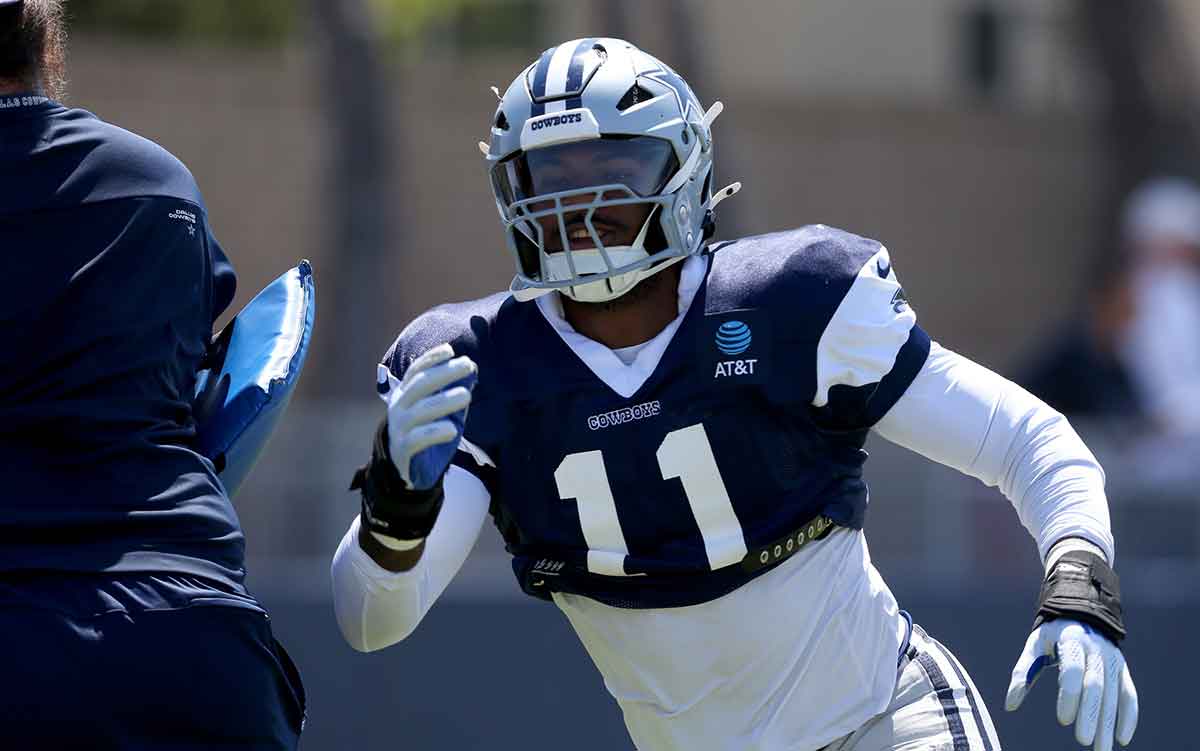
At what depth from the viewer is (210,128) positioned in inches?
509

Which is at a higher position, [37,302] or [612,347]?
[37,302]

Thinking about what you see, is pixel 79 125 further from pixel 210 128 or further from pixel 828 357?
pixel 210 128

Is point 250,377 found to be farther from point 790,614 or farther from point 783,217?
point 783,217

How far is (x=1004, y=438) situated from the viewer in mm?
3145

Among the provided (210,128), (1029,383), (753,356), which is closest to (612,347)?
(753,356)

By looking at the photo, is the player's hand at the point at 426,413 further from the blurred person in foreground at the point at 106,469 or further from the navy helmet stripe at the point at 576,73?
the navy helmet stripe at the point at 576,73

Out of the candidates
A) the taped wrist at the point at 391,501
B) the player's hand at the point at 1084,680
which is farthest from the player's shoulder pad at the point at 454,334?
the player's hand at the point at 1084,680

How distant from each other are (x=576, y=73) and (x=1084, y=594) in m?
1.22

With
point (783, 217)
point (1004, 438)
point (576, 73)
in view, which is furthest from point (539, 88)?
point (783, 217)

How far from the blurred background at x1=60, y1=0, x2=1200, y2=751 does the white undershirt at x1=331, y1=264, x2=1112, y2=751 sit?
3243 millimetres

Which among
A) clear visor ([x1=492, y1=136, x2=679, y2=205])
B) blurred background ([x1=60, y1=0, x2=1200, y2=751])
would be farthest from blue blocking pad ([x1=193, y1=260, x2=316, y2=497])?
blurred background ([x1=60, y1=0, x2=1200, y2=751])

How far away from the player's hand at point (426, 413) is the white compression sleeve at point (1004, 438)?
2.66 ft

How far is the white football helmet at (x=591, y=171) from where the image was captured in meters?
3.15

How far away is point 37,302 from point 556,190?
3.19 ft
